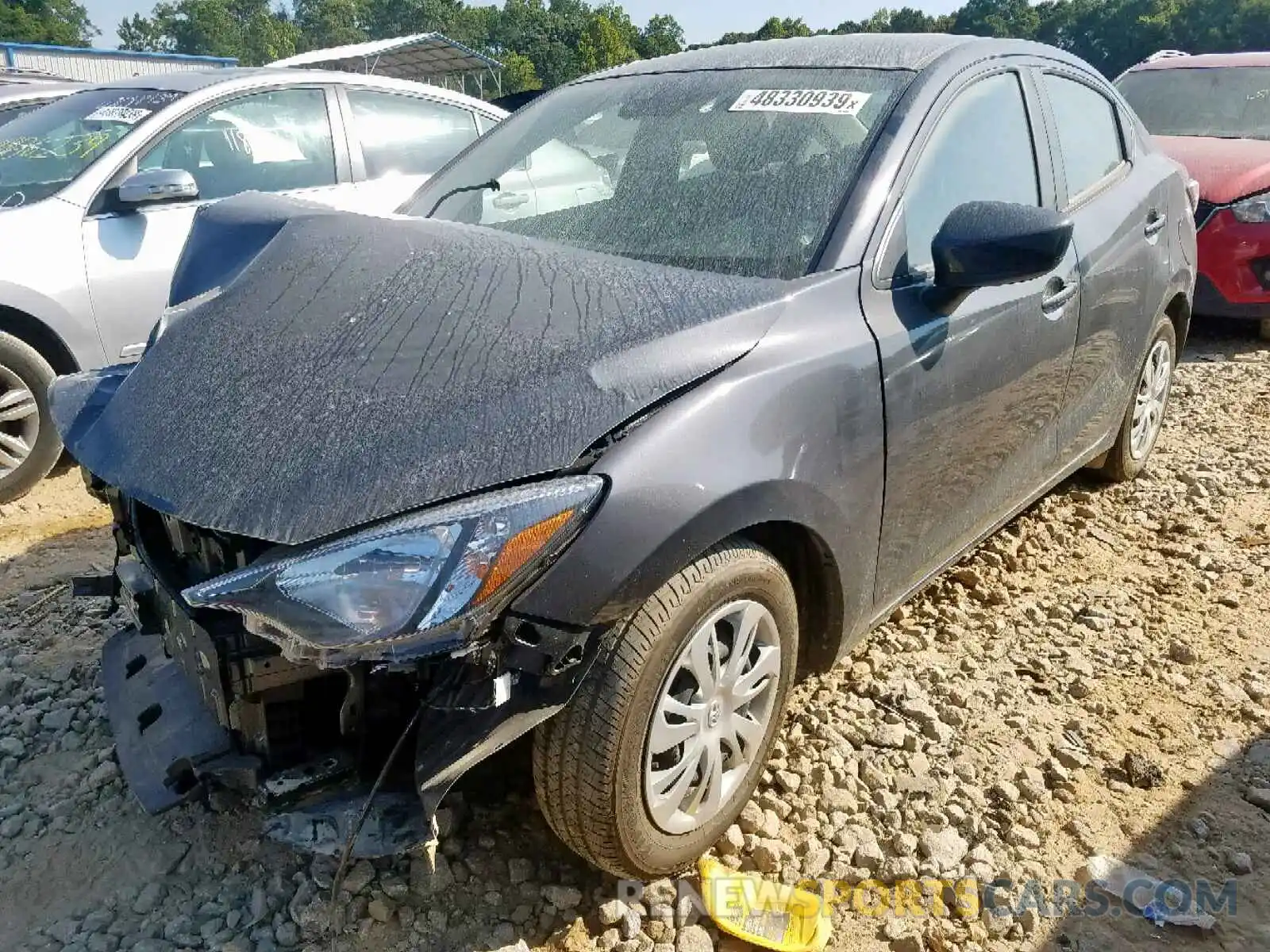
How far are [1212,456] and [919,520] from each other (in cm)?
281

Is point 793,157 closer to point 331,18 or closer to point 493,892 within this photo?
point 493,892

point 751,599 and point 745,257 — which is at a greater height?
point 745,257

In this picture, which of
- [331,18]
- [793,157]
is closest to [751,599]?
[793,157]

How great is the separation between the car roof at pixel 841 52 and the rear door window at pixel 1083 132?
0.58 feet

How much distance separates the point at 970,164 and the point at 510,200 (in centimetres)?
126

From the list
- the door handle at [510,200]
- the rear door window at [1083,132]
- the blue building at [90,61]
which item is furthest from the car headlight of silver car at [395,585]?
the blue building at [90,61]

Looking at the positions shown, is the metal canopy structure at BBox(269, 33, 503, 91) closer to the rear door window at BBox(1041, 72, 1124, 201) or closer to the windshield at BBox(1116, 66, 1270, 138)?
the windshield at BBox(1116, 66, 1270, 138)

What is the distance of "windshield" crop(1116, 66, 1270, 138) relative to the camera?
22.6 feet

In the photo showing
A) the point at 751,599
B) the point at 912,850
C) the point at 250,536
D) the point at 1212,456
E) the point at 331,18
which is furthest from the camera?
the point at 331,18

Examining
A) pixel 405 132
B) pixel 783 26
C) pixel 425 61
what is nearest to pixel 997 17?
pixel 783 26

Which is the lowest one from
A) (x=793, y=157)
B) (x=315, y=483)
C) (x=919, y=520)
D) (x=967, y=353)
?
(x=919, y=520)

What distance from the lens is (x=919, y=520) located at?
2.48 meters

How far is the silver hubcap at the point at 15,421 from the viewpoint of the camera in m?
4.04

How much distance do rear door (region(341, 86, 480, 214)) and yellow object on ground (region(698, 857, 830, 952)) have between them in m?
3.76
